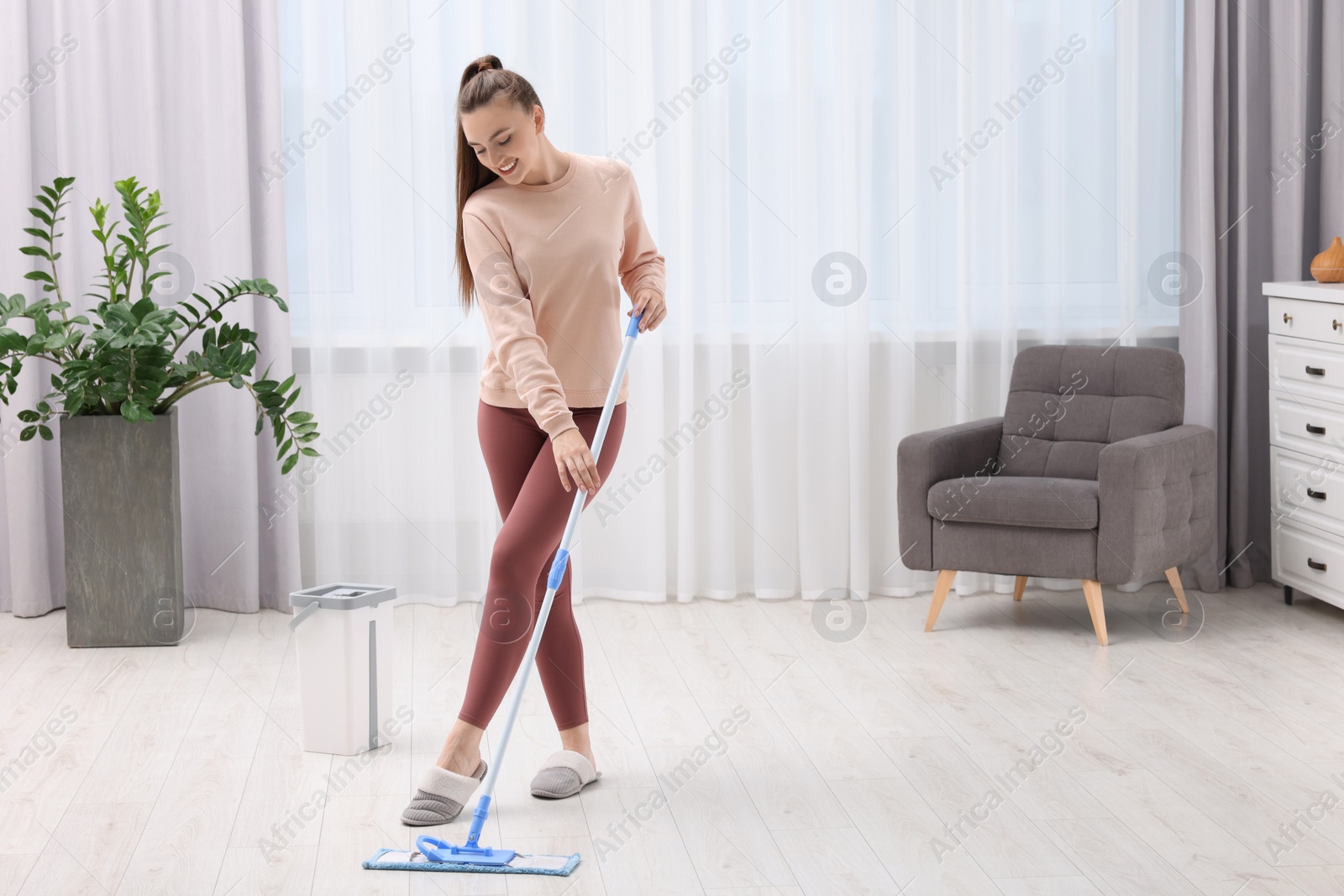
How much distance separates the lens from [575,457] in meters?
2.22

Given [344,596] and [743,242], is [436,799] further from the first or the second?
[743,242]

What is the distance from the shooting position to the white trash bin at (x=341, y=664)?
2.72 m

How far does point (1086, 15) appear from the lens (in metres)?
4.06

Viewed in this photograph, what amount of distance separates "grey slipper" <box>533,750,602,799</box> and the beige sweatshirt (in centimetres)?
69

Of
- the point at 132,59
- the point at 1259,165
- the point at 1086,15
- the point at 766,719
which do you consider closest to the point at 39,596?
the point at 132,59

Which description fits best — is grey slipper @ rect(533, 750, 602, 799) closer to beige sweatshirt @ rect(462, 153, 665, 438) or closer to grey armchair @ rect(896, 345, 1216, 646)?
beige sweatshirt @ rect(462, 153, 665, 438)

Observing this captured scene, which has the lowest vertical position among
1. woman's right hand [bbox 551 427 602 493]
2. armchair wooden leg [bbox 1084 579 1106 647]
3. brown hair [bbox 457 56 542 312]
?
armchair wooden leg [bbox 1084 579 1106 647]

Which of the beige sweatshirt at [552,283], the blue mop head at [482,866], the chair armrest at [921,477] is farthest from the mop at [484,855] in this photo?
the chair armrest at [921,477]

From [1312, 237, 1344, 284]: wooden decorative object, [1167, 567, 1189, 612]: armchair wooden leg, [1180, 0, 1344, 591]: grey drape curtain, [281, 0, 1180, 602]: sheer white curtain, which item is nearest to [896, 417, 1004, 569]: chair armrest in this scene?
[281, 0, 1180, 602]: sheer white curtain

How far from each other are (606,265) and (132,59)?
2162mm

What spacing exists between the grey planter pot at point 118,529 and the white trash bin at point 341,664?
3.24 feet

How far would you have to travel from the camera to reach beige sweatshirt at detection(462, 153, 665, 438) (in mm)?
2254

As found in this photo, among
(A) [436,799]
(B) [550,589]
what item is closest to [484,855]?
(A) [436,799]

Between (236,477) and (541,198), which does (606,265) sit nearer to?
(541,198)
